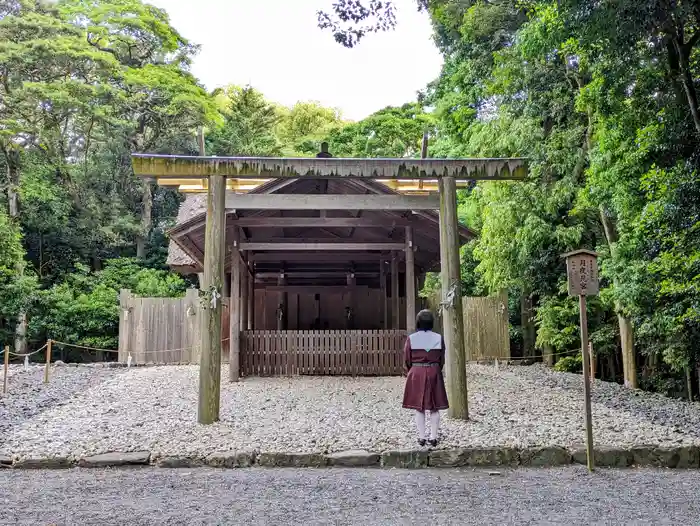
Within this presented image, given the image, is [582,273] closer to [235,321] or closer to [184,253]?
[235,321]

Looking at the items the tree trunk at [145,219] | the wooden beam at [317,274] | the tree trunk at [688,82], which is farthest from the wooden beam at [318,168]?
the tree trunk at [145,219]

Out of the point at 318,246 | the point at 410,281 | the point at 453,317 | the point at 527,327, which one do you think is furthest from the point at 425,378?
the point at 527,327

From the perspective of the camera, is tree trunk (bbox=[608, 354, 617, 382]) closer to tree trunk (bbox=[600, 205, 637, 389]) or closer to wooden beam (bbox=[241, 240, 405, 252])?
tree trunk (bbox=[600, 205, 637, 389])

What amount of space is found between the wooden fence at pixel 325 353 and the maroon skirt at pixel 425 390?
5.94m

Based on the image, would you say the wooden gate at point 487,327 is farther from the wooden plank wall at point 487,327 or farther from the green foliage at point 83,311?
the green foliage at point 83,311

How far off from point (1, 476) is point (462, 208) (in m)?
16.0

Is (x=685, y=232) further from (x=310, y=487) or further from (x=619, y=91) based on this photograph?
(x=310, y=487)

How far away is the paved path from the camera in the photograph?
418cm

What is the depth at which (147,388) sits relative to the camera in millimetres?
11266

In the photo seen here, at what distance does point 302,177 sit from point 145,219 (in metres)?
20.1

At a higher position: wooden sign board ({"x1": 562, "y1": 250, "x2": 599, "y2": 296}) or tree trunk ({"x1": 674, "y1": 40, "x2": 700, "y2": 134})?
tree trunk ({"x1": 674, "y1": 40, "x2": 700, "y2": 134})

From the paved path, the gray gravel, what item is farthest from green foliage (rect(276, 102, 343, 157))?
the paved path

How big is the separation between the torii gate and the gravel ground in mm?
535

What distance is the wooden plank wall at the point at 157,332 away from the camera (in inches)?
675
